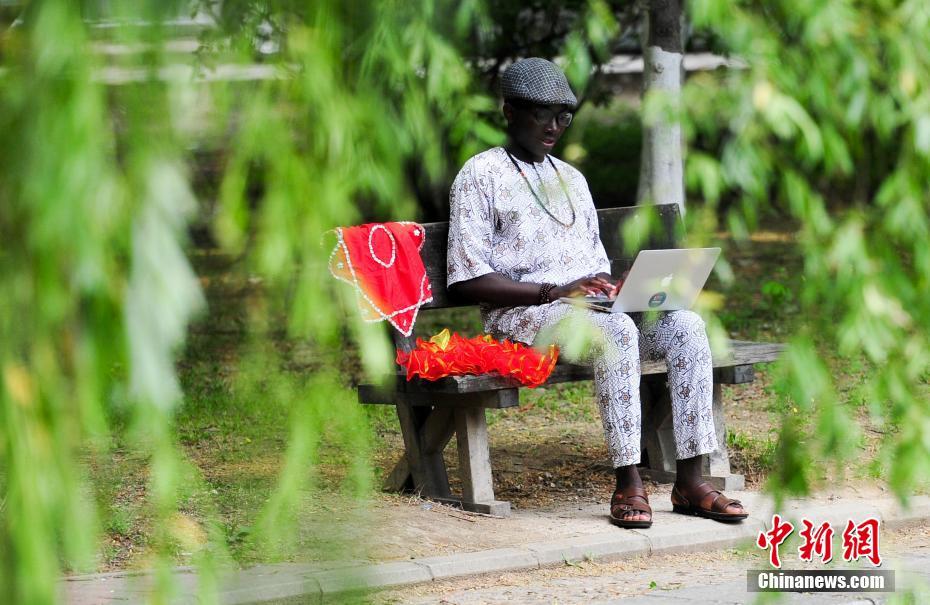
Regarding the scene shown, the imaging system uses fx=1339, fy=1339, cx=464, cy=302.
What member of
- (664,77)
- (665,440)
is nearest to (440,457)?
(665,440)

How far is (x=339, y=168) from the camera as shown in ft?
7.19

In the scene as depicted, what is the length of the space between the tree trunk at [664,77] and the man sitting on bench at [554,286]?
6.10 ft

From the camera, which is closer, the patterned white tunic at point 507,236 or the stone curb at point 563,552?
the stone curb at point 563,552

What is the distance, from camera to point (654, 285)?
17.4 ft

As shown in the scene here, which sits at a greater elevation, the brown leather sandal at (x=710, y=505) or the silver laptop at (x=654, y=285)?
the silver laptop at (x=654, y=285)

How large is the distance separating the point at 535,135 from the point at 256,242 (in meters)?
3.75

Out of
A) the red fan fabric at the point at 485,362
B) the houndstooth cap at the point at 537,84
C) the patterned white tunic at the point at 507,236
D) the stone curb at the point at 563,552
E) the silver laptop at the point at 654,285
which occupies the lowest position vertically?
the stone curb at the point at 563,552

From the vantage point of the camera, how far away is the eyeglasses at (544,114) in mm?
5656

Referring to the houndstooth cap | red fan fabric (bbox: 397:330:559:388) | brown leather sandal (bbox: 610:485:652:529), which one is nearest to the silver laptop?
red fan fabric (bbox: 397:330:559:388)

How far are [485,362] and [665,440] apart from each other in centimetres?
137

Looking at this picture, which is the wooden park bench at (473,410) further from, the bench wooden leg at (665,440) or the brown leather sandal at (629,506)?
the brown leather sandal at (629,506)

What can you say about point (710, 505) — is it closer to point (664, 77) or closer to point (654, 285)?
point (654, 285)

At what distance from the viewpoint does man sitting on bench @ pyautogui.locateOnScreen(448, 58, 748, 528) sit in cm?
540

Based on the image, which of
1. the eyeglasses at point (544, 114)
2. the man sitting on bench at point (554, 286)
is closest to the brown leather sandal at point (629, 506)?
the man sitting on bench at point (554, 286)
